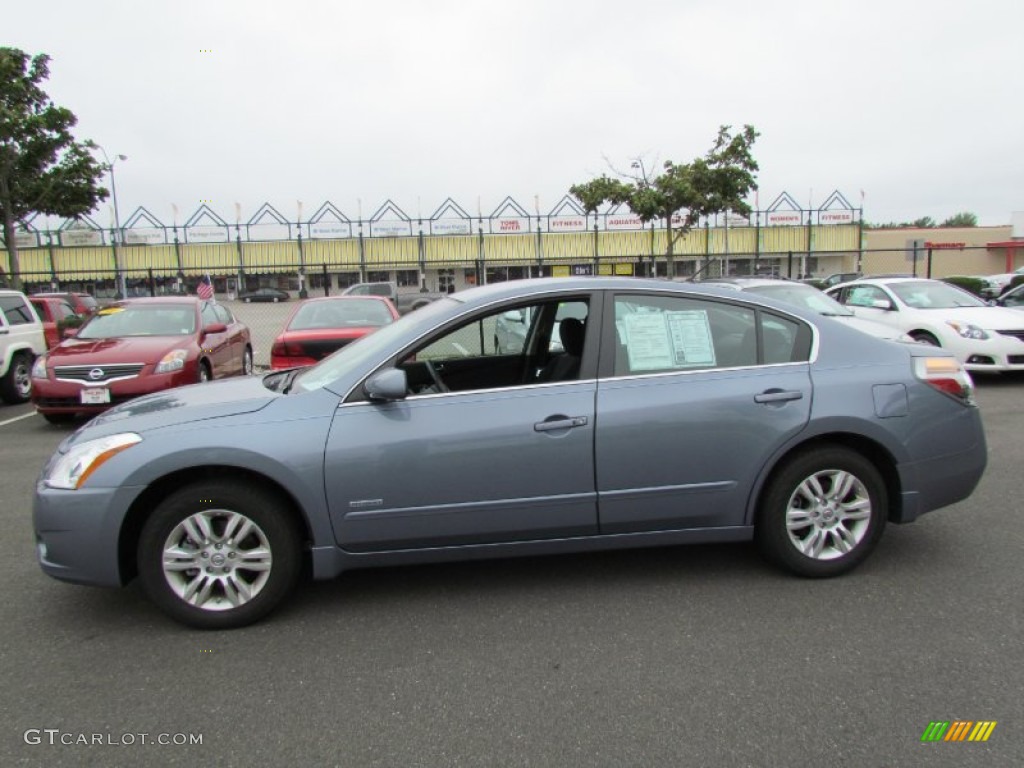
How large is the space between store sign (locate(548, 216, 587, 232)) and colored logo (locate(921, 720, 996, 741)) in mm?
47322

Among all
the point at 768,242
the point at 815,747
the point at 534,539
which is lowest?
the point at 815,747

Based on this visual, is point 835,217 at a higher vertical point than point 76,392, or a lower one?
higher

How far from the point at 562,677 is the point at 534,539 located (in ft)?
2.41

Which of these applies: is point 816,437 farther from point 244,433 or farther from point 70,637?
point 70,637

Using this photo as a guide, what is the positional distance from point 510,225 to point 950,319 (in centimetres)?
4155

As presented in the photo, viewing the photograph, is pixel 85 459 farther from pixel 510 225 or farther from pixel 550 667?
pixel 510 225

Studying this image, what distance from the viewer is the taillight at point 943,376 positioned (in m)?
3.73

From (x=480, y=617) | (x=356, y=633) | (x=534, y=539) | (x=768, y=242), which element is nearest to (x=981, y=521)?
(x=534, y=539)

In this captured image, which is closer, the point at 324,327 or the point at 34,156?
the point at 324,327

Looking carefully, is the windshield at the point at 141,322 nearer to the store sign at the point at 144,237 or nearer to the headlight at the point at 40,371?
the headlight at the point at 40,371

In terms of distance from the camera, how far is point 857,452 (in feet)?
12.0

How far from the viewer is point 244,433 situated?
3.17m

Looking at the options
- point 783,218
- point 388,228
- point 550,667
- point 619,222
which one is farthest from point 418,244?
point 550,667

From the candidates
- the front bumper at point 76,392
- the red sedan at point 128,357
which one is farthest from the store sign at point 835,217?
the front bumper at point 76,392
